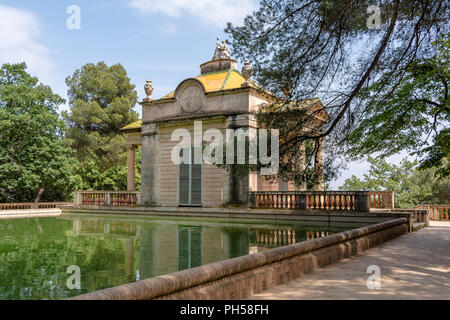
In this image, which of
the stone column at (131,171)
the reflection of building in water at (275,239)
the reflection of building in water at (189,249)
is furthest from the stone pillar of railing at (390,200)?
the stone column at (131,171)

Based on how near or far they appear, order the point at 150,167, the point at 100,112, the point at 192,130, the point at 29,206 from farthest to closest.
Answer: the point at 100,112, the point at 29,206, the point at 150,167, the point at 192,130

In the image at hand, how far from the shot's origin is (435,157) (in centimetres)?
1477

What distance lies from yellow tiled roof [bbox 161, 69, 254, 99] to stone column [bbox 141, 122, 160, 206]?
2.46 metres

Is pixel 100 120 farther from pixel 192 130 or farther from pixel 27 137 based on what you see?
pixel 192 130

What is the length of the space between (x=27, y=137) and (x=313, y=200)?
20.4m

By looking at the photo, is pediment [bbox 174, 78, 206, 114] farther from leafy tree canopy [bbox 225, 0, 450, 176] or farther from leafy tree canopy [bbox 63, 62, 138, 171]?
leafy tree canopy [bbox 63, 62, 138, 171]

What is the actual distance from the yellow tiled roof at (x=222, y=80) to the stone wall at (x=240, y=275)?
47.1 feet

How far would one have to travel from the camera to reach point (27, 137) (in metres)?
27.5

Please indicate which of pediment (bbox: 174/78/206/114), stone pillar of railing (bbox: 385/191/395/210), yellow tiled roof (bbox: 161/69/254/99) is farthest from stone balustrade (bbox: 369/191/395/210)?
pediment (bbox: 174/78/206/114)

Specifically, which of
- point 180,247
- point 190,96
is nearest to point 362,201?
point 180,247

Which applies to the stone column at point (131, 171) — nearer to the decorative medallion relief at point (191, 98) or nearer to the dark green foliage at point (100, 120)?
the decorative medallion relief at point (191, 98)

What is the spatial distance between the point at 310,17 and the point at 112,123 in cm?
3368
